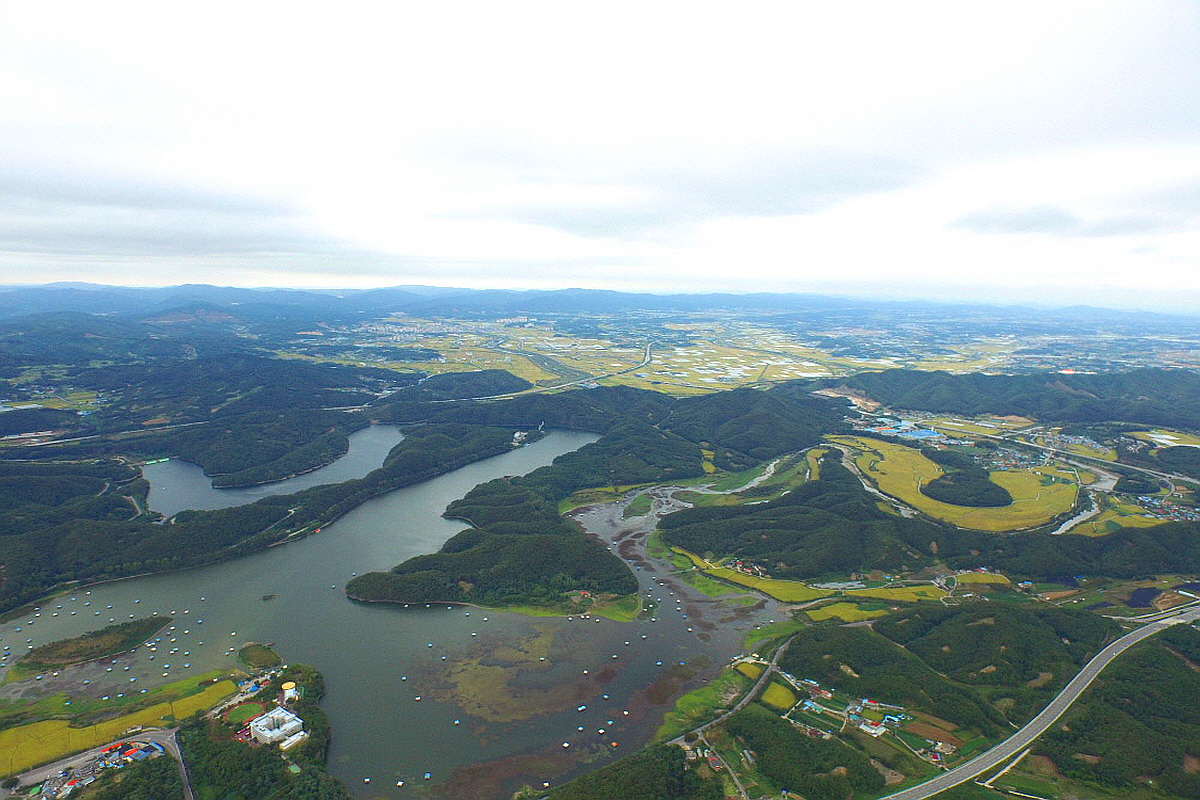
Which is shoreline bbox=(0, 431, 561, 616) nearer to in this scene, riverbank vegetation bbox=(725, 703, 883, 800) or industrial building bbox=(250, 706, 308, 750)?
industrial building bbox=(250, 706, 308, 750)

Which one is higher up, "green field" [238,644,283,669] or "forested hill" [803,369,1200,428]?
"forested hill" [803,369,1200,428]

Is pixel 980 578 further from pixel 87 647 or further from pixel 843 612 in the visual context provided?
pixel 87 647

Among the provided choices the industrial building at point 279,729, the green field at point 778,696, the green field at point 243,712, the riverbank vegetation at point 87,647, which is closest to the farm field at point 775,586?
the green field at point 778,696

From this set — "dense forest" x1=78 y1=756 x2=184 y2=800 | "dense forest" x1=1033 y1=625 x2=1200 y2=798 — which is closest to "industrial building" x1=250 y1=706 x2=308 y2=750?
"dense forest" x1=78 y1=756 x2=184 y2=800

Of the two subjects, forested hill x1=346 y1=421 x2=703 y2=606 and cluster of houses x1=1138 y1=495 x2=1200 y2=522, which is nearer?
forested hill x1=346 y1=421 x2=703 y2=606

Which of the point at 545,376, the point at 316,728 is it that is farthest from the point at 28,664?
the point at 545,376

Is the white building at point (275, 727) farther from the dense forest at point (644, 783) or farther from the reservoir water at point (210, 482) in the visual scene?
the reservoir water at point (210, 482)
